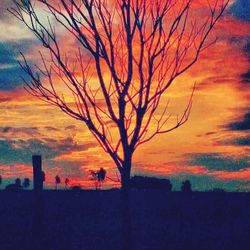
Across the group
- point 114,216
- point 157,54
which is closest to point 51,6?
point 157,54

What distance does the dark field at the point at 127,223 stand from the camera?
15.4 metres

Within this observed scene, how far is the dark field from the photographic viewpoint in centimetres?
1537

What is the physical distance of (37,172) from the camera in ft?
41.6

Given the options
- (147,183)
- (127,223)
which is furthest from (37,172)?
(147,183)

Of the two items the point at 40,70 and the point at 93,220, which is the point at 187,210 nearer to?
the point at 93,220

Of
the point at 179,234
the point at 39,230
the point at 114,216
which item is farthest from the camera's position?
the point at 114,216

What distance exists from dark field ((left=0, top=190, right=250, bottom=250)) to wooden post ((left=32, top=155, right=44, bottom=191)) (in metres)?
0.29

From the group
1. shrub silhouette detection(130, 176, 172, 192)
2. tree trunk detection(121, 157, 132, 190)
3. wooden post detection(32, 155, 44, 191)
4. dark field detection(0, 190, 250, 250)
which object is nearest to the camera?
tree trunk detection(121, 157, 132, 190)

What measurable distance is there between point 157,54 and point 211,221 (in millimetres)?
17725

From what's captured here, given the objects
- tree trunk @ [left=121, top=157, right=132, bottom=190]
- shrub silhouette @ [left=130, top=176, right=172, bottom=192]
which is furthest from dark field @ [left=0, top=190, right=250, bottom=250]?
shrub silhouette @ [left=130, top=176, right=172, bottom=192]

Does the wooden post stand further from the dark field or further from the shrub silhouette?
the shrub silhouette

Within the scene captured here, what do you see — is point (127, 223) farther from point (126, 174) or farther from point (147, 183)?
point (147, 183)

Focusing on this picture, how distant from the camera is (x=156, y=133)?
28.0ft

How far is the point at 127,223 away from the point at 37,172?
4.81 m
